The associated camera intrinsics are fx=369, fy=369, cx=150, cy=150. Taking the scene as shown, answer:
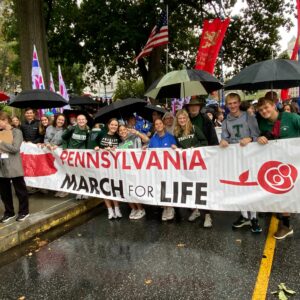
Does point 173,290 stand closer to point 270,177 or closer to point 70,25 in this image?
point 270,177

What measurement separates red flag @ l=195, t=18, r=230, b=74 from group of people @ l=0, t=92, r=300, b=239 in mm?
4221

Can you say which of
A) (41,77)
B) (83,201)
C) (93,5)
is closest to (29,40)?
(41,77)

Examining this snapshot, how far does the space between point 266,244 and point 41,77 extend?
7308mm

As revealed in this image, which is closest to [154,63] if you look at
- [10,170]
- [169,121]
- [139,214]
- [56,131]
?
[56,131]

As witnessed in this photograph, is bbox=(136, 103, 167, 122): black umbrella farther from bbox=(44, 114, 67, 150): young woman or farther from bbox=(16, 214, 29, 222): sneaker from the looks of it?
bbox=(16, 214, 29, 222): sneaker

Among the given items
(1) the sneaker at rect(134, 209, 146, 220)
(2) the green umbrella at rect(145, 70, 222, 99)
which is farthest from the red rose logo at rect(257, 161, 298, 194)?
(1) the sneaker at rect(134, 209, 146, 220)

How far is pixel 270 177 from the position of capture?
487cm

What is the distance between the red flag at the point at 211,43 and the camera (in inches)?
417

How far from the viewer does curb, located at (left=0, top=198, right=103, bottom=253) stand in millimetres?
4992

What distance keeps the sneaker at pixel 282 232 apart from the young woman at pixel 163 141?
65.0 inches

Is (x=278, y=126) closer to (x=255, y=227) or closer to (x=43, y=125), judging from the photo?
(x=255, y=227)

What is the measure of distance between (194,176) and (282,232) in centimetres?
140

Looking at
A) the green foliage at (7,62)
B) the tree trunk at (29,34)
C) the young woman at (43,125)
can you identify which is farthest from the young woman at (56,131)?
the green foliage at (7,62)

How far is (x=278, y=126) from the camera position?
4.79 m
